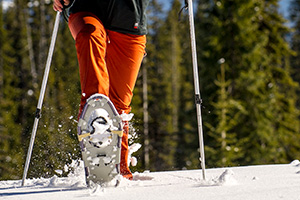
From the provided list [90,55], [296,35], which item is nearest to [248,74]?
[90,55]

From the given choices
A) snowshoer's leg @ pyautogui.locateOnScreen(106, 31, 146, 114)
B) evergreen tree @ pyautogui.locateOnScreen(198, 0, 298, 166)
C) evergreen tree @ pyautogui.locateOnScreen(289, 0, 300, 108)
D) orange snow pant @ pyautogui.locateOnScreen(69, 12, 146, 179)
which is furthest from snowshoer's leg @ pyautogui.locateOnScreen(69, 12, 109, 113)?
evergreen tree @ pyautogui.locateOnScreen(289, 0, 300, 108)

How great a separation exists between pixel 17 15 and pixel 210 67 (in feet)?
80.1

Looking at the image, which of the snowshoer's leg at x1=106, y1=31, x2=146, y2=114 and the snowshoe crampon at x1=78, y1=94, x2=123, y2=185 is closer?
the snowshoe crampon at x1=78, y1=94, x2=123, y2=185

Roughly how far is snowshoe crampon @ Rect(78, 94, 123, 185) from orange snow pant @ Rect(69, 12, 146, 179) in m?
0.15

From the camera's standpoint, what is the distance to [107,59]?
9.46 feet

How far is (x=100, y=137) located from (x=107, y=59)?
902 millimetres

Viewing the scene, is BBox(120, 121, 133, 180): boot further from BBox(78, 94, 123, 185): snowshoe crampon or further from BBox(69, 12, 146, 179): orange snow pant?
BBox(78, 94, 123, 185): snowshoe crampon

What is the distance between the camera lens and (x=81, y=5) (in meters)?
2.63

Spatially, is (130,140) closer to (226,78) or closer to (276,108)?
(226,78)

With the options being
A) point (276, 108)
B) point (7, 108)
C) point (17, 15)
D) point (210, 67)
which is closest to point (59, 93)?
point (7, 108)

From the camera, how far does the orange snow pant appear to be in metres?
2.34

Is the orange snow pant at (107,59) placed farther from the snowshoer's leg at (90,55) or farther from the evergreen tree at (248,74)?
the evergreen tree at (248,74)

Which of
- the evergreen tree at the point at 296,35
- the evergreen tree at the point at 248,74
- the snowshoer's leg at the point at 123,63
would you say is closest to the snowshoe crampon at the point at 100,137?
the snowshoer's leg at the point at 123,63

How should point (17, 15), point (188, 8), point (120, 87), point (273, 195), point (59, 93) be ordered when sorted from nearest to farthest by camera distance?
point (273, 195) < point (120, 87) < point (188, 8) < point (59, 93) < point (17, 15)
